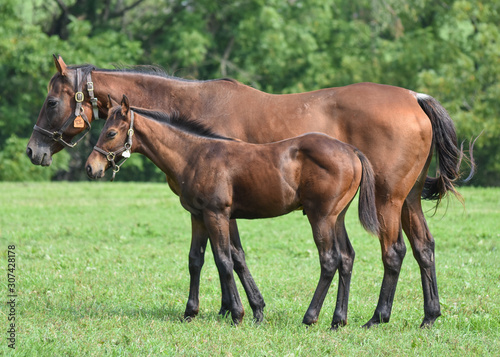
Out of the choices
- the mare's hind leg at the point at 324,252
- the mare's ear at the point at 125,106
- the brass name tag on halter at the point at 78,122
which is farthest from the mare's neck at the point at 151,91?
the mare's hind leg at the point at 324,252

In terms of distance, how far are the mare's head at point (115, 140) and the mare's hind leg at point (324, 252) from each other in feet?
5.80

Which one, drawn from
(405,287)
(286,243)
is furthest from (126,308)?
(286,243)

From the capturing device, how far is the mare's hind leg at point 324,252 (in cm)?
538

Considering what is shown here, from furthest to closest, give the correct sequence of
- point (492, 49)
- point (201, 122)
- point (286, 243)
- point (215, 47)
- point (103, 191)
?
point (215, 47) → point (492, 49) → point (103, 191) → point (286, 243) → point (201, 122)

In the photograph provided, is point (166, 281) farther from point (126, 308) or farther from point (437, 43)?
point (437, 43)

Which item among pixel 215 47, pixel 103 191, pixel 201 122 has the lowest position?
pixel 103 191

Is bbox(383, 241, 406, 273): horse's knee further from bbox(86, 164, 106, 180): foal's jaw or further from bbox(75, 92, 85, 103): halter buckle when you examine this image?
bbox(75, 92, 85, 103): halter buckle

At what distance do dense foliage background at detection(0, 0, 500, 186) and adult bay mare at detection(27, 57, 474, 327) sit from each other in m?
16.0

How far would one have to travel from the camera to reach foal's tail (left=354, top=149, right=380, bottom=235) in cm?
541

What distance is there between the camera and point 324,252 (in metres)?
5.39

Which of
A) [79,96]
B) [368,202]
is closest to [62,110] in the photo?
[79,96]

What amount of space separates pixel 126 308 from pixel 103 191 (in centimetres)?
1092

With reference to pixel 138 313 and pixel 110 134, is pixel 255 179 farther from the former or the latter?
pixel 138 313

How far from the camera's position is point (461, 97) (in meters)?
22.5
